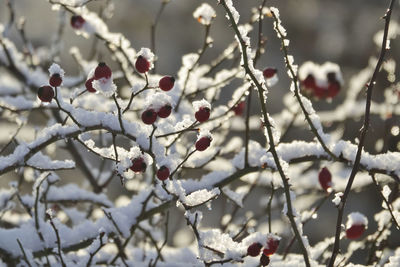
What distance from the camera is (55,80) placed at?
1.48 m

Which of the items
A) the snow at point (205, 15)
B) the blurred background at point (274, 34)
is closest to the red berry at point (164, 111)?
the snow at point (205, 15)

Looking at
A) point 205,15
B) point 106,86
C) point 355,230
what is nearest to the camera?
point 106,86

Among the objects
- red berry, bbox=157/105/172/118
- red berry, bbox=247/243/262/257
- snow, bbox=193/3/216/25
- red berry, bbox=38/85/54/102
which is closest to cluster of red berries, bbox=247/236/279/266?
red berry, bbox=247/243/262/257

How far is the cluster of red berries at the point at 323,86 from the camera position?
205 centimetres

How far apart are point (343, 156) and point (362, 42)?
29.0 feet

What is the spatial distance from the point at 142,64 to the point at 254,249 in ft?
1.94

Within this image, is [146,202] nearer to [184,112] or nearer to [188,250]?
[188,250]

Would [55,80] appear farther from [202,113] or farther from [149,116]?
[202,113]

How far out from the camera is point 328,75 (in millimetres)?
2059

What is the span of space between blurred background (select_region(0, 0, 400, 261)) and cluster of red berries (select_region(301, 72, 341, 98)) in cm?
695

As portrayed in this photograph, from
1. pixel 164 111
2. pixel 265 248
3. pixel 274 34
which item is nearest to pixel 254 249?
pixel 265 248

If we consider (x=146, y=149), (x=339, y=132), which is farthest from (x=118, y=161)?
(x=339, y=132)

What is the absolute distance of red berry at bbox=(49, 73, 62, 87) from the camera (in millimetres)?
1479

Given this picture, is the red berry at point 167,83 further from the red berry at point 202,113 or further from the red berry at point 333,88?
the red berry at point 333,88
